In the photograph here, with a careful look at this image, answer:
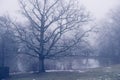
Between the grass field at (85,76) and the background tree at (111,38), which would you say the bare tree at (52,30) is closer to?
the grass field at (85,76)

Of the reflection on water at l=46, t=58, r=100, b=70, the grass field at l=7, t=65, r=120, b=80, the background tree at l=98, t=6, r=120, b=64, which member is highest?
the background tree at l=98, t=6, r=120, b=64

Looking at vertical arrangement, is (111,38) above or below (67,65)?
above

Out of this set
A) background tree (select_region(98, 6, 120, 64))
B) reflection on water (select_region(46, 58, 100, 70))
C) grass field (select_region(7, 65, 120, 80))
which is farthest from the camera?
background tree (select_region(98, 6, 120, 64))

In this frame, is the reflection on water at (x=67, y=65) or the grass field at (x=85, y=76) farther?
the reflection on water at (x=67, y=65)

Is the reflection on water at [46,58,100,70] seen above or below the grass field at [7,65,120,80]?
above

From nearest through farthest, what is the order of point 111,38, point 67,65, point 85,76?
point 85,76
point 67,65
point 111,38

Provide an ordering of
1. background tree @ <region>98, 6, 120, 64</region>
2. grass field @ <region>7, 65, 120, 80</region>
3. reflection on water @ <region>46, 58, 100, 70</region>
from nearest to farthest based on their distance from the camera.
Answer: grass field @ <region>7, 65, 120, 80</region>, reflection on water @ <region>46, 58, 100, 70</region>, background tree @ <region>98, 6, 120, 64</region>

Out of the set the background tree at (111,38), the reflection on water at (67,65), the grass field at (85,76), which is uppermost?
the background tree at (111,38)

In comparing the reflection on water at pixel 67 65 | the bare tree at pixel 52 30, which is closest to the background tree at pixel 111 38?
the reflection on water at pixel 67 65

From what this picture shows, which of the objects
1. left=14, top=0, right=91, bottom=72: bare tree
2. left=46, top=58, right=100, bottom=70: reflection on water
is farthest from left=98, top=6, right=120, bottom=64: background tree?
left=14, top=0, right=91, bottom=72: bare tree

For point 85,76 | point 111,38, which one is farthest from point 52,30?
point 111,38

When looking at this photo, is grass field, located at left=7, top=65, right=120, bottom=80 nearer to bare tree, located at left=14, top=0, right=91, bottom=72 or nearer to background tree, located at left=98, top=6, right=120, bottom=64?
bare tree, located at left=14, top=0, right=91, bottom=72

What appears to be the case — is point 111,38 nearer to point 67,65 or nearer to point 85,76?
point 67,65

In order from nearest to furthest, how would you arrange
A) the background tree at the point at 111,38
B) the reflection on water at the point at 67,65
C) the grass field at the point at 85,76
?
the grass field at the point at 85,76 < the reflection on water at the point at 67,65 < the background tree at the point at 111,38
